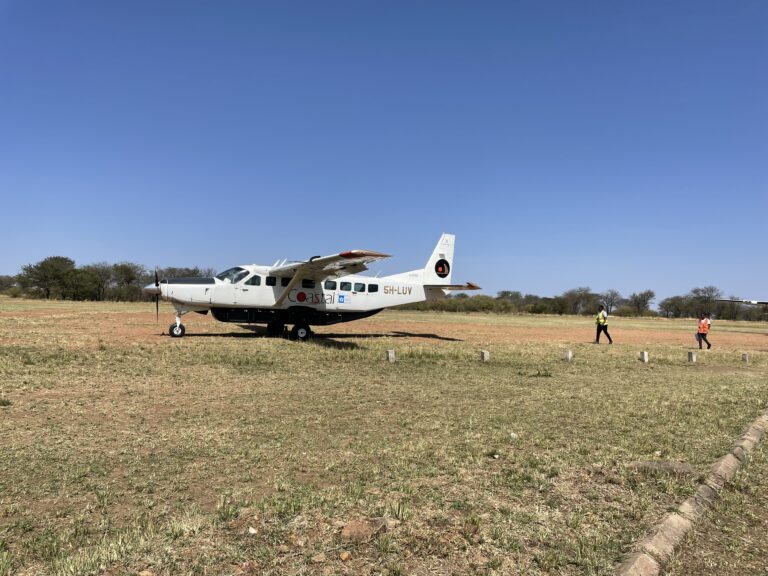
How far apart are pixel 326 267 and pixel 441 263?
7.08 meters

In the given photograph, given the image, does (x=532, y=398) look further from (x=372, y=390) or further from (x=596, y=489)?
(x=596, y=489)

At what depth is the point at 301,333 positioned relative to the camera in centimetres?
1884

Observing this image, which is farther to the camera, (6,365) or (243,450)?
(6,365)

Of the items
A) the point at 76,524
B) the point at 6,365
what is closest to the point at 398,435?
the point at 76,524

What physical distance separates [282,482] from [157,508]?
1.03 meters

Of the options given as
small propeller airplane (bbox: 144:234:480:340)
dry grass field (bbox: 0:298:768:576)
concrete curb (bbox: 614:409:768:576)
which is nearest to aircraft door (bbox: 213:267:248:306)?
small propeller airplane (bbox: 144:234:480:340)

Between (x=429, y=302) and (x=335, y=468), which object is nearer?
(x=335, y=468)

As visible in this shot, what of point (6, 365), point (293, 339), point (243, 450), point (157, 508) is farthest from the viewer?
point (293, 339)

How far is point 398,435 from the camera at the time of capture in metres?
6.14

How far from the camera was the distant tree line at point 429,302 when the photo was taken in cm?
6209

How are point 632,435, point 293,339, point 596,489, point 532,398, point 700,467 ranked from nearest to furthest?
point 596,489 → point 700,467 → point 632,435 → point 532,398 → point 293,339

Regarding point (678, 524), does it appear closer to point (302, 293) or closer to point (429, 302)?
point (302, 293)

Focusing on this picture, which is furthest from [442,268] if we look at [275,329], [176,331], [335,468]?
[335,468]

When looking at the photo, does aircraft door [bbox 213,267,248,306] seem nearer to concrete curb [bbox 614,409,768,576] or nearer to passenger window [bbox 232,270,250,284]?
passenger window [bbox 232,270,250,284]
